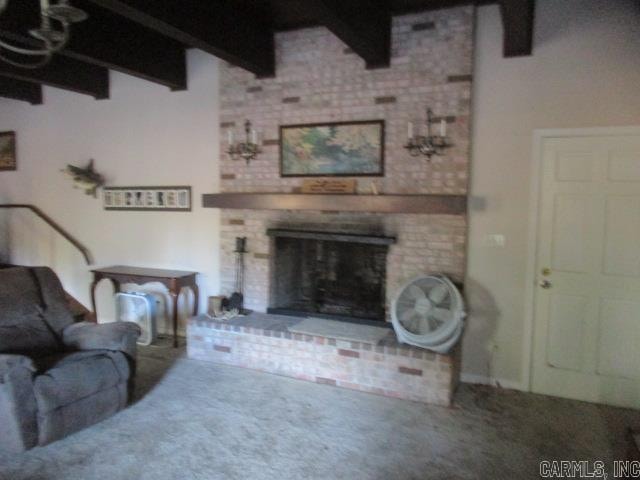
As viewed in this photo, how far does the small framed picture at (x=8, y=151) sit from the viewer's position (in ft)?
17.9

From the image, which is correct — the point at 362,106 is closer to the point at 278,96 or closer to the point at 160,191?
the point at 278,96

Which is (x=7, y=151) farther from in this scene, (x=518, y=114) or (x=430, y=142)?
(x=518, y=114)

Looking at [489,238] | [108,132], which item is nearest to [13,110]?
[108,132]

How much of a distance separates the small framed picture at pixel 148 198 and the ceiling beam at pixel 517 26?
3.08 m

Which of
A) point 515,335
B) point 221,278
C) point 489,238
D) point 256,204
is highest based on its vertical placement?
point 256,204

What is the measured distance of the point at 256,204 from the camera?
154 inches

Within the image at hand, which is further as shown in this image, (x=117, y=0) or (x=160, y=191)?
(x=160, y=191)

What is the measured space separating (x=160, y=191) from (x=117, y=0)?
7.70ft

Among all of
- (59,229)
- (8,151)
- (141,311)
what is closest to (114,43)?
(141,311)

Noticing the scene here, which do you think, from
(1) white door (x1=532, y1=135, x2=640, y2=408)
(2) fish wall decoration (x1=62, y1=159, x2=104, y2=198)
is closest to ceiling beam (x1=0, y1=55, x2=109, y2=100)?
(2) fish wall decoration (x1=62, y1=159, x2=104, y2=198)

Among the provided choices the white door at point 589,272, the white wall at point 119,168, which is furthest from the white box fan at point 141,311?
the white door at point 589,272

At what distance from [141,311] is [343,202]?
240 cm

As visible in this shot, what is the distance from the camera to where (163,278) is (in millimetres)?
4180

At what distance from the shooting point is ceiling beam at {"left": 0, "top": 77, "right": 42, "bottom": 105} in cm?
478
